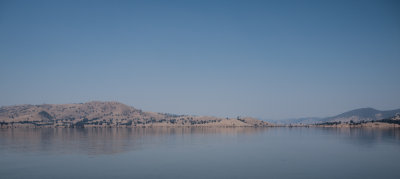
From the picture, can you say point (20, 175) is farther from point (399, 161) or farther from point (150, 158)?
point (399, 161)

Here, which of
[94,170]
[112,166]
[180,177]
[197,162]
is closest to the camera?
[180,177]

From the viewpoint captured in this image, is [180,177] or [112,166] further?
[112,166]

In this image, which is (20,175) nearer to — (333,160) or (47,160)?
(47,160)

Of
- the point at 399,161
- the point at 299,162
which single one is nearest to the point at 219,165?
the point at 299,162

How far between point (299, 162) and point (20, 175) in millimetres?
56543

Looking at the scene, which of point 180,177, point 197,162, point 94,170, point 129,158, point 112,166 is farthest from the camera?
point 129,158

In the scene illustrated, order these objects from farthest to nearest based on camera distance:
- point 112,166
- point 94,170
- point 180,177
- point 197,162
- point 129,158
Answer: point 129,158, point 197,162, point 112,166, point 94,170, point 180,177

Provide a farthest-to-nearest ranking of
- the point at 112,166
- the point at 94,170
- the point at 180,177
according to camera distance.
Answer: the point at 112,166
the point at 94,170
the point at 180,177

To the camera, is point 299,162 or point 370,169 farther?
point 299,162

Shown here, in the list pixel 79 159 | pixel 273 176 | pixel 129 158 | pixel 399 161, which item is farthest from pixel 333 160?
pixel 79 159

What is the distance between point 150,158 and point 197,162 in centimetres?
1290

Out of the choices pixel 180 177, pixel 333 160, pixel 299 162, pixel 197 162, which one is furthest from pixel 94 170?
pixel 333 160

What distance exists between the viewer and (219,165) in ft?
216

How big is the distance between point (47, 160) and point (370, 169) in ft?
229
